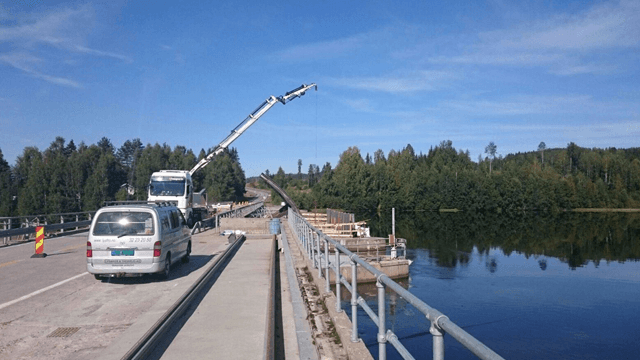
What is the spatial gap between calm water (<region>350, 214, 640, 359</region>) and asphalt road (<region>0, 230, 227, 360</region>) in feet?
32.0

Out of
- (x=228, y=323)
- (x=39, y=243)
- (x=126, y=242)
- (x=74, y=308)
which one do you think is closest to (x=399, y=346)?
(x=228, y=323)

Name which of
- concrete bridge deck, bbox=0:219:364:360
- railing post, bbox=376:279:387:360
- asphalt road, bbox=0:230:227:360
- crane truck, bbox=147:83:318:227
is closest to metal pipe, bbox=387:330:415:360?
railing post, bbox=376:279:387:360

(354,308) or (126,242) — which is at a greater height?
(126,242)

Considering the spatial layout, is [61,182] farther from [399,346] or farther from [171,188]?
[399,346]

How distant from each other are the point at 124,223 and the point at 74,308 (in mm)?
2830

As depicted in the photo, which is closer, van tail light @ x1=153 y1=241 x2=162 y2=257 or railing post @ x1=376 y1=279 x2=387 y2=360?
railing post @ x1=376 y1=279 x2=387 y2=360

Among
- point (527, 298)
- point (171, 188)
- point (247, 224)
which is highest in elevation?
point (171, 188)

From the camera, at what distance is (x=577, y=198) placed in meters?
112

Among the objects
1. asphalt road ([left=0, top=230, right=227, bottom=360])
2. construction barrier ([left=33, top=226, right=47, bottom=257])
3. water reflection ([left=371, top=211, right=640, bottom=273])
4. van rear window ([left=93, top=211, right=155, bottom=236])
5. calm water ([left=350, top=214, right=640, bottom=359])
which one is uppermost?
van rear window ([left=93, top=211, right=155, bottom=236])

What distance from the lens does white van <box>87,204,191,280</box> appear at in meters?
11.8

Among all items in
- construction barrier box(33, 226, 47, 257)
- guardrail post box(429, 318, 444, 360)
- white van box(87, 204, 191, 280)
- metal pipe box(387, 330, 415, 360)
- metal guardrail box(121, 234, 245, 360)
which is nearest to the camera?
guardrail post box(429, 318, 444, 360)

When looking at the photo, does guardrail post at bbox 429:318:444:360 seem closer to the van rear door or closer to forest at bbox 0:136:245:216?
the van rear door

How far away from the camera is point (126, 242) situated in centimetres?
1188

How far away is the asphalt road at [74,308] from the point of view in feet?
23.2
